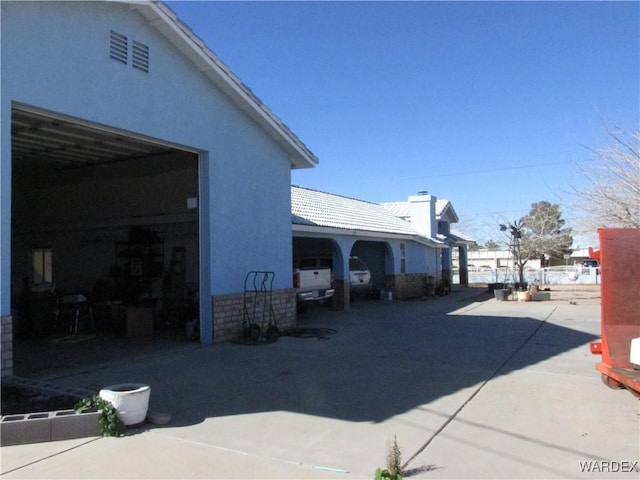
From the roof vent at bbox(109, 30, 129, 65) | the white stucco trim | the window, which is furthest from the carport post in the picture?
the roof vent at bbox(109, 30, 129, 65)

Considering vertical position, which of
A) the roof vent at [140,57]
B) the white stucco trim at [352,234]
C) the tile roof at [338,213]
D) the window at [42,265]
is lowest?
the window at [42,265]

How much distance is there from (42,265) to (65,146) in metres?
8.15

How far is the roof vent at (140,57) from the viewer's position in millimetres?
9125

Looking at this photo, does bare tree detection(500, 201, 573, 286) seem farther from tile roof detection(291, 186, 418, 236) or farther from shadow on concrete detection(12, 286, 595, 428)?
shadow on concrete detection(12, 286, 595, 428)

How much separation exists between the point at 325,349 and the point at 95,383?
4.39m

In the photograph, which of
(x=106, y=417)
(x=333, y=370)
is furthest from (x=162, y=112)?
(x=106, y=417)

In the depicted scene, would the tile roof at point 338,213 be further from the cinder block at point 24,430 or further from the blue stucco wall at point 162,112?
the cinder block at point 24,430

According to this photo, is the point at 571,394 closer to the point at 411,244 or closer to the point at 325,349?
the point at 325,349

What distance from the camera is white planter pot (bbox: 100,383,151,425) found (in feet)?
18.0

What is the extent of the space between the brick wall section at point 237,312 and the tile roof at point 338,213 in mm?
2966

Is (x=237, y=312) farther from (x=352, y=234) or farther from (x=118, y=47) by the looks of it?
(x=352, y=234)

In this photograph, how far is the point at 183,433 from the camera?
5.41 meters

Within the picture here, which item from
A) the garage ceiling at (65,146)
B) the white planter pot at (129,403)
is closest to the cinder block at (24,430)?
the white planter pot at (129,403)

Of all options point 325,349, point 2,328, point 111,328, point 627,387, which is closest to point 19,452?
point 2,328
